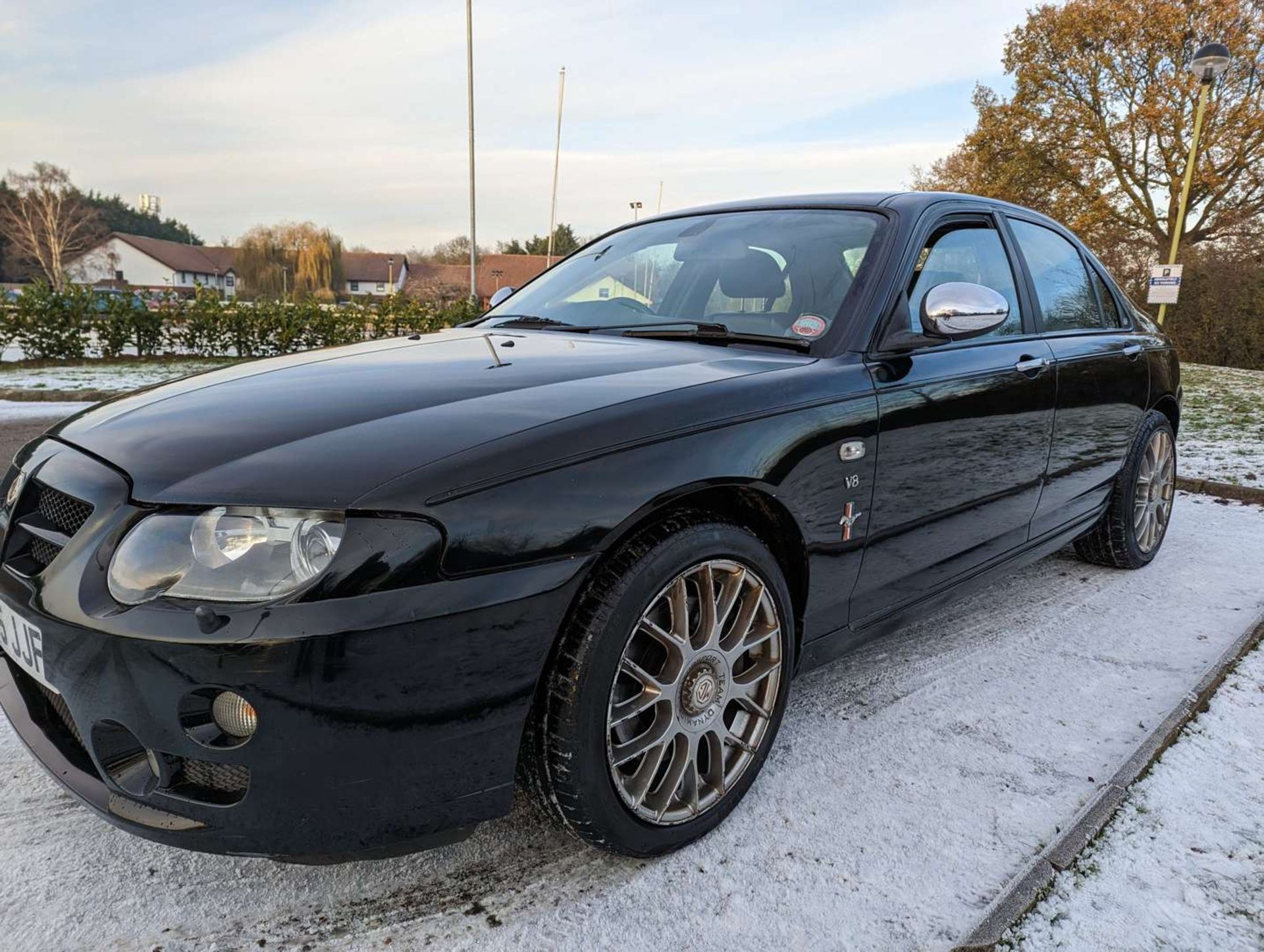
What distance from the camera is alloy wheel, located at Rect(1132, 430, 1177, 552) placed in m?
3.97

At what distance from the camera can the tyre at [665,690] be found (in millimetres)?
1681

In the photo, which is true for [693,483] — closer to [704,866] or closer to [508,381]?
[508,381]

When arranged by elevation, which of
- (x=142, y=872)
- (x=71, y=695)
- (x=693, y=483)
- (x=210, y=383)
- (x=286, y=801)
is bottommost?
(x=142, y=872)

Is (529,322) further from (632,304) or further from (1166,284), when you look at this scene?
(1166,284)

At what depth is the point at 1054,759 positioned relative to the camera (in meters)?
2.33

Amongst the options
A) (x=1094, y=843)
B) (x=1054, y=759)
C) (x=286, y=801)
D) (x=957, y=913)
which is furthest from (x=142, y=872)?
(x=1054, y=759)

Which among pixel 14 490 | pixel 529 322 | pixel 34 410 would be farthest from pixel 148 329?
pixel 14 490

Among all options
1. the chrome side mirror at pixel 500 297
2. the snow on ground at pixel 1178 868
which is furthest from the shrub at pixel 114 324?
the snow on ground at pixel 1178 868

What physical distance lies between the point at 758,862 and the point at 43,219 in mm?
79583

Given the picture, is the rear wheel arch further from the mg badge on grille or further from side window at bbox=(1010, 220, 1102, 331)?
the mg badge on grille

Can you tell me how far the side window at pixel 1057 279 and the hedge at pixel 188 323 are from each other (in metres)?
9.96

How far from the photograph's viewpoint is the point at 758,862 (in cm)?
191

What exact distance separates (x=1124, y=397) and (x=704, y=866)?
2862 millimetres

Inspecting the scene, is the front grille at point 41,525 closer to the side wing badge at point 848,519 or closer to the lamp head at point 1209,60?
the side wing badge at point 848,519
